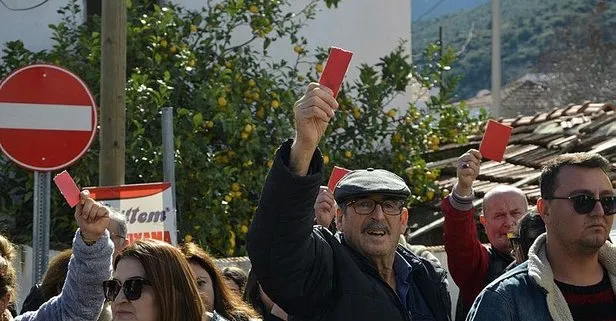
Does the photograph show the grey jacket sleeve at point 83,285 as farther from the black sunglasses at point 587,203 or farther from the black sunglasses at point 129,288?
the black sunglasses at point 587,203

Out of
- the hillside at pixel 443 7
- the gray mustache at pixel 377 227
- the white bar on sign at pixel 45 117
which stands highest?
the hillside at pixel 443 7

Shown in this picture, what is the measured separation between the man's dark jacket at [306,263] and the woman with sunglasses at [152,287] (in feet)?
1.15

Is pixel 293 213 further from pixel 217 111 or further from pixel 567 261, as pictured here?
pixel 217 111

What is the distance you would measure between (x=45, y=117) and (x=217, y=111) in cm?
384

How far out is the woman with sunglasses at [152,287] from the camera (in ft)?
16.4

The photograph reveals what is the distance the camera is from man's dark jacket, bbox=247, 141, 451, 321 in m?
4.56

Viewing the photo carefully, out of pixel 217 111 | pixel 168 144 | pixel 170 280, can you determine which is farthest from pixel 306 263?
pixel 217 111

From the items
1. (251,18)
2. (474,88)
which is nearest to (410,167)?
(251,18)

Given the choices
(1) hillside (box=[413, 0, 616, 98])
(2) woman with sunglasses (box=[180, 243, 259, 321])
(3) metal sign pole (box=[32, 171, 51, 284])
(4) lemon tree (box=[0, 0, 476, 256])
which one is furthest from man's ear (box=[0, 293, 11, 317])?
(1) hillside (box=[413, 0, 616, 98])

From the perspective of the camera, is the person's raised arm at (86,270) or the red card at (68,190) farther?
the red card at (68,190)

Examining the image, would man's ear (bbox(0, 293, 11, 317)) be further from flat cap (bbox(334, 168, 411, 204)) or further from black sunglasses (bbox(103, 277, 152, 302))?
flat cap (bbox(334, 168, 411, 204))

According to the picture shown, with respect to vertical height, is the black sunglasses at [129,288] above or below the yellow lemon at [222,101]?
below

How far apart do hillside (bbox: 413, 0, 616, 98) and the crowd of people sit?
176 feet

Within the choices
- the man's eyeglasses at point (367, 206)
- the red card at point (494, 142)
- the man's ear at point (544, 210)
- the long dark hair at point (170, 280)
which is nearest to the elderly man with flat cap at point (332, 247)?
the man's eyeglasses at point (367, 206)
